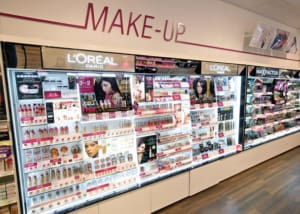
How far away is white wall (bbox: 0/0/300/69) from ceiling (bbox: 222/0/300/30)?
11 centimetres

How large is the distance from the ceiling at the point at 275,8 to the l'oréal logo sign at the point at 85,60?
253 centimetres

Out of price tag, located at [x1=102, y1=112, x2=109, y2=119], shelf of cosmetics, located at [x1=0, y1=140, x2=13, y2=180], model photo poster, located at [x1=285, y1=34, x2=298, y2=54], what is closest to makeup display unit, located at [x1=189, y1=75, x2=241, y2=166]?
price tag, located at [x1=102, y1=112, x2=109, y2=119]

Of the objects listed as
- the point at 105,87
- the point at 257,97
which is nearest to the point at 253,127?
the point at 257,97

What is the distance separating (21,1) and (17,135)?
49.3 inches

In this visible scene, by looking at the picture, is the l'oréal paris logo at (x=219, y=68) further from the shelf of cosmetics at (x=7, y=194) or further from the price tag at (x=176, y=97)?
the shelf of cosmetics at (x=7, y=194)

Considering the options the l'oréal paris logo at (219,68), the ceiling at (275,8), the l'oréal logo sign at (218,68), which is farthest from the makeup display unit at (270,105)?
the ceiling at (275,8)

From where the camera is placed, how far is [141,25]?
243 cm

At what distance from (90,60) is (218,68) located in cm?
176

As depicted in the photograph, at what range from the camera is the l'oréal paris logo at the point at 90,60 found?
1.55 meters

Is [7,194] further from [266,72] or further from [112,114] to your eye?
[266,72]

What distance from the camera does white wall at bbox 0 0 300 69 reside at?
174 cm

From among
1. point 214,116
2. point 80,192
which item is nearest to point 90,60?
point 80,192

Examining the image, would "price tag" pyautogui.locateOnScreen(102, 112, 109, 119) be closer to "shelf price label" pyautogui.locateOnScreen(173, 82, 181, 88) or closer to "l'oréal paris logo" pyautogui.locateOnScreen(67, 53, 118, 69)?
"l'oréal paris logo" pyautogui.locateOnScreen(67, 53, 118, 69)

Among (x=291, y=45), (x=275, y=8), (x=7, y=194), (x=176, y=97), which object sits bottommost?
(x=7, y=194)
